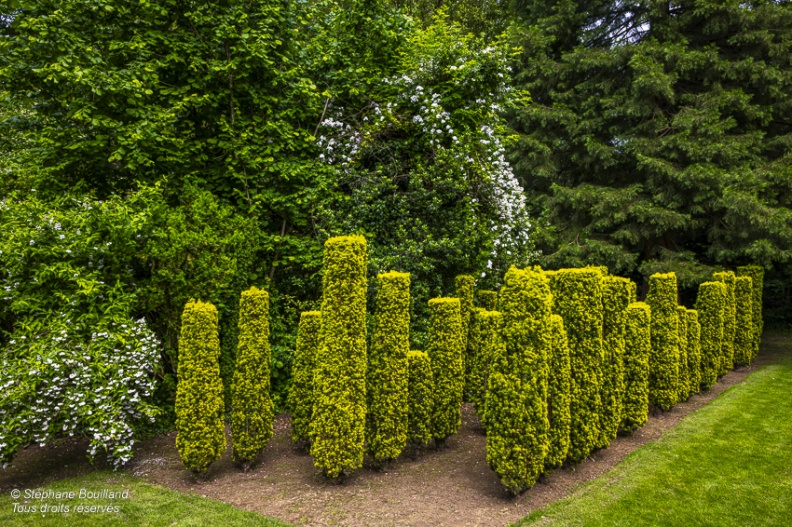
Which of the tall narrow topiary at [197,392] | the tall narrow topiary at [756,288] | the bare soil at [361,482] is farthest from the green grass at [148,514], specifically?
the tall narrow topiary at [756,288]

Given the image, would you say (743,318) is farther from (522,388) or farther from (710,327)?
(522,388)

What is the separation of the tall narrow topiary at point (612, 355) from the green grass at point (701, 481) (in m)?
0.50

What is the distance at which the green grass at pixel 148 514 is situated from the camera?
15.7 ft

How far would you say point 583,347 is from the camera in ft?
Result: 20.2

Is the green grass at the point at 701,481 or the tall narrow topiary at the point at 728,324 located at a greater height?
the tall narrow topiary at the point at 728,324

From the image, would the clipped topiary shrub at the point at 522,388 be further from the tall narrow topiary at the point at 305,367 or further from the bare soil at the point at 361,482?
the tall narrow topiary at the point at 305,367

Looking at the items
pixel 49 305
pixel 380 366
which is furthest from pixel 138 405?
pixel 380 366

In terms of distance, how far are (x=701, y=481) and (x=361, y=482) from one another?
395 cm

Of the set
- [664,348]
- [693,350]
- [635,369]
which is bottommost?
[693,350]

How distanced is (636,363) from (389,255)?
4.17 meters

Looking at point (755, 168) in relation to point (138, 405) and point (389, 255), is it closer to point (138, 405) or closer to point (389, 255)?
point (389, 255)

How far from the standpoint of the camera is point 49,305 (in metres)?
6.42

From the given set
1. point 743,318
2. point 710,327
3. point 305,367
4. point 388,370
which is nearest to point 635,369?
point 388,370

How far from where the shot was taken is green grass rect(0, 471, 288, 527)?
479 centimetres
